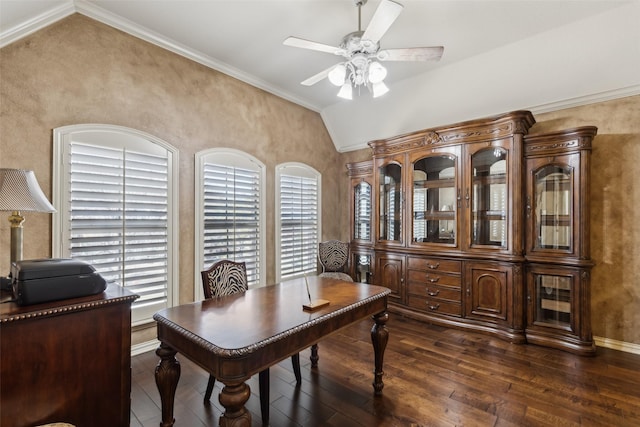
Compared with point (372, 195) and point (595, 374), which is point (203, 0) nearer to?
point (372, 195)

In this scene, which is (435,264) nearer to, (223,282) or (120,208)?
(223,282)

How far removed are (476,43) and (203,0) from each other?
2.63 meters

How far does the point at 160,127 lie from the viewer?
303 cm

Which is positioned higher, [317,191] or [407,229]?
[317,191]

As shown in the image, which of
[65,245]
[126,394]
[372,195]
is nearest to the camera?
[126,394]

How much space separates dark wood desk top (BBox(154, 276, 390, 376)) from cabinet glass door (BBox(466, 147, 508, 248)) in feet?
6.14

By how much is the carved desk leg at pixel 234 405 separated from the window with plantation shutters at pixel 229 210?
7.27 feet

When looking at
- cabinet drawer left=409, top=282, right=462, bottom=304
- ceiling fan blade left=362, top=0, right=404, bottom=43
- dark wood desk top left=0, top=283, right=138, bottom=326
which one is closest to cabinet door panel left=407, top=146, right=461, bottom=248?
cabinet drawer left=409, top=282, right=462, bottom=304

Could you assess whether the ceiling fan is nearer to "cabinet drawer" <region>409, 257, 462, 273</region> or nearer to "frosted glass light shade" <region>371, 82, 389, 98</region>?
"frosted glass light shade" <region>371, 82, 389, 98</region>

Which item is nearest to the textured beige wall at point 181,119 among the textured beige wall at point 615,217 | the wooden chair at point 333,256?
the textured beige wall at point 615,217

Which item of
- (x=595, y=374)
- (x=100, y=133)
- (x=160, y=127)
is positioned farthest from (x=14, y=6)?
(x=595, y=374)

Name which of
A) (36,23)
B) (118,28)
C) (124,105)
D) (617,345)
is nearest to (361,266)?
(617,345)

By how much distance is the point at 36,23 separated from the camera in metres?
2.32

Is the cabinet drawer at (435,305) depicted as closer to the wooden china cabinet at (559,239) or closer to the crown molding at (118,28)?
the wooden china cabinet at (559,239)
